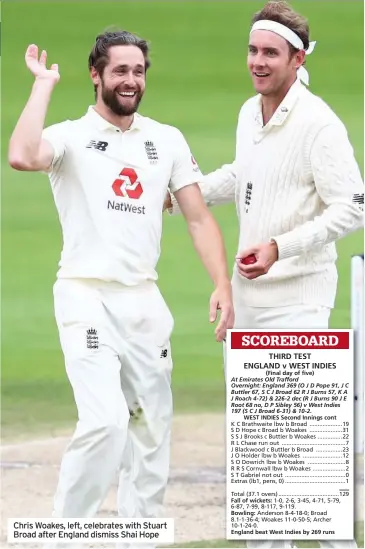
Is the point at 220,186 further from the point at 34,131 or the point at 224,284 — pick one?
the point at 34,131

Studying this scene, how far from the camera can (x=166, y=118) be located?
283 inches

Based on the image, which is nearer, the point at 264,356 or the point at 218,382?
the point at 264,356

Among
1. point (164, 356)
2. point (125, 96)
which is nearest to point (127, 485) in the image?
point (164, 356)

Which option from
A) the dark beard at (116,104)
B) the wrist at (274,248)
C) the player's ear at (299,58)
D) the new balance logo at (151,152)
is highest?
the player's ear at (299,58)

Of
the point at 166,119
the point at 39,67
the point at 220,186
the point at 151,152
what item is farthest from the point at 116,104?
the point at 166,119

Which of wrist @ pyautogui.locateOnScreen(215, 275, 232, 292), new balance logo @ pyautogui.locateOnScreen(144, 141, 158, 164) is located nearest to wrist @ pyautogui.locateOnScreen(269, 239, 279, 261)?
wrist @ pyautogui.locateOnScreen(215, 275, 232, 292)

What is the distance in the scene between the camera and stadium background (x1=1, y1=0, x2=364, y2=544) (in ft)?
22.3

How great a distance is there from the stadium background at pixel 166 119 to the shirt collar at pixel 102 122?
35cm

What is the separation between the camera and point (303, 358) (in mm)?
6418

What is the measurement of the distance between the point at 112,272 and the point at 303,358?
0.79 meters

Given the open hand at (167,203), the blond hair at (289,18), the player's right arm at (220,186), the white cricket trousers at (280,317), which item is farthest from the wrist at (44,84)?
the white cricket trousers at (280,317)

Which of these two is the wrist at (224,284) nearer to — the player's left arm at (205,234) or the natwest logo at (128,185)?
the player's left arm at (205,234)

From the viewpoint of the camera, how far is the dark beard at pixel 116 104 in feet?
20.8

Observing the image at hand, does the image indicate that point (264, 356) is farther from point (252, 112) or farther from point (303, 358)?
point (252, 112)
